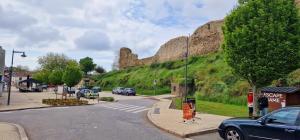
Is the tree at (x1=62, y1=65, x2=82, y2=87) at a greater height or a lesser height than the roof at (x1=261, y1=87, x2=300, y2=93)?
greater

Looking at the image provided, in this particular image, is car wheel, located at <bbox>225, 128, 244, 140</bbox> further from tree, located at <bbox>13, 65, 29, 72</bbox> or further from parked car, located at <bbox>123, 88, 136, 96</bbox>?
tree, located at <bbox>13, 65, 29, 72</bbox>

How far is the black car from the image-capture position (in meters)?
9.16

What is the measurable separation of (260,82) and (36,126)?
10.5 meters

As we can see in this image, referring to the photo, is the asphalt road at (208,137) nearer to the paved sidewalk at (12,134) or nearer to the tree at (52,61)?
the paved sidewalk at (12,134)

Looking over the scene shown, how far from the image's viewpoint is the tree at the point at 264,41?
17.2m

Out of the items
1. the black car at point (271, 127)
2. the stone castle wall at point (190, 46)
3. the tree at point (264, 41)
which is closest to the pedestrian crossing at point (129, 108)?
the tree at point (264, 41)

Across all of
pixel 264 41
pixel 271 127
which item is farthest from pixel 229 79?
pixel 271 127

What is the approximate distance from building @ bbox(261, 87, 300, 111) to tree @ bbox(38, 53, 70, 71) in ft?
293

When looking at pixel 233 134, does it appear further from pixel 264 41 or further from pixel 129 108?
pixel 129 108

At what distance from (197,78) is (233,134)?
109 feet

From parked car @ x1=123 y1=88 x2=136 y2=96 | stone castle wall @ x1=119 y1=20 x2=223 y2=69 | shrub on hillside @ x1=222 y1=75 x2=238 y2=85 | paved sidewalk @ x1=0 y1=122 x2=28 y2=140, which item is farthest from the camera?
stone castle wall @ x1=119 y1=20 x2=223 y2=69

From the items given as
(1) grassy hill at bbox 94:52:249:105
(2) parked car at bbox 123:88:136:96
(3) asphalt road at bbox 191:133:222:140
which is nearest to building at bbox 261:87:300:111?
(3) asphalt road at bbox 191:133:222:140

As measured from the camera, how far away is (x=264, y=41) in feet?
56.5

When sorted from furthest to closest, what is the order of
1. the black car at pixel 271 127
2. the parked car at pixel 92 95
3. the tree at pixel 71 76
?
the parked car at pixel 92 95 < the tree at pixel 71 76 < the black car at pixel 271 127
